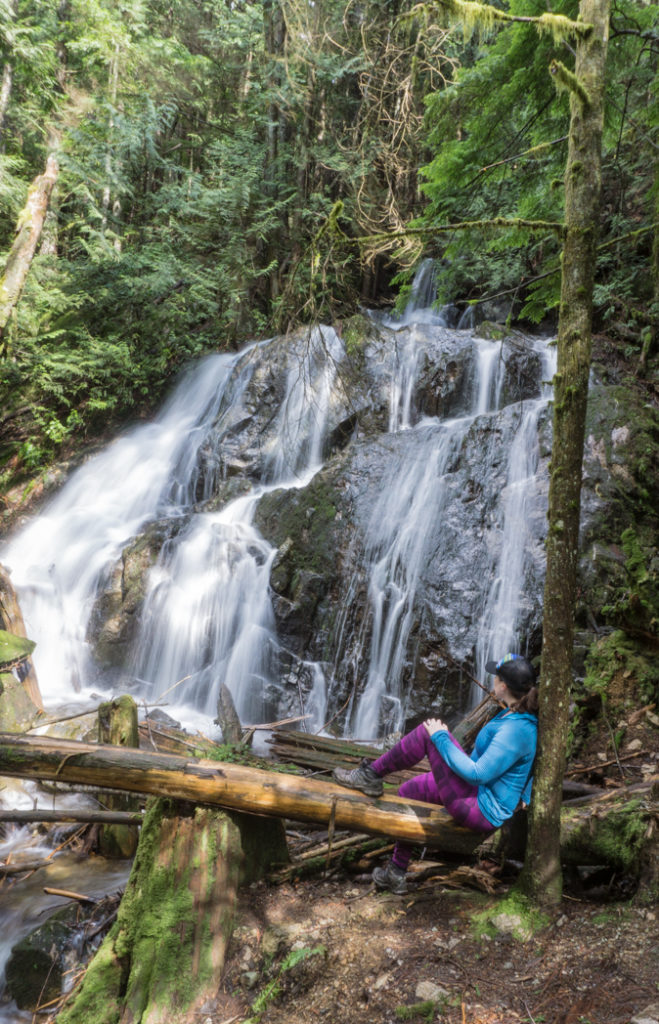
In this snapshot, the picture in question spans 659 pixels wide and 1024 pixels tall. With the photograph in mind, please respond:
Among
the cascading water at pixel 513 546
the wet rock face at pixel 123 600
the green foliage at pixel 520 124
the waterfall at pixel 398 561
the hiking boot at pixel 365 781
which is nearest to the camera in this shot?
the hiking boot at pixel 365 781

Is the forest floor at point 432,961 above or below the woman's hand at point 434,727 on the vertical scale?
below

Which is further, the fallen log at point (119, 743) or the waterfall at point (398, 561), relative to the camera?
the waterfall at point (398, 561)

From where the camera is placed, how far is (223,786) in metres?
3.10

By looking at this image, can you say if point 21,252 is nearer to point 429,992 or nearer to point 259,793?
point 259,793

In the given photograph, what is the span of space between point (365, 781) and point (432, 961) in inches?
35.1

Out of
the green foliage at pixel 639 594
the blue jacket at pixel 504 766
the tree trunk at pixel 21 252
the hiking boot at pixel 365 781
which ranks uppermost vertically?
the tree trunk at pixel 21 252

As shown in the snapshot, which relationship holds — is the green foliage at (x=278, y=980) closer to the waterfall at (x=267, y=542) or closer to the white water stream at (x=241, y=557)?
the white water stream at (x=241, y=557)

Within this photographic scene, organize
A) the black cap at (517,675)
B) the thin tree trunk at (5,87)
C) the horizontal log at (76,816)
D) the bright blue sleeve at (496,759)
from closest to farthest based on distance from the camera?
the bright blue sleeve at (496,759) < the black cap at (517,675) < the horizontal log at (76,816) < the thin tree trunk at (5,87)

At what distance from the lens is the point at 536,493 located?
25.4 ft

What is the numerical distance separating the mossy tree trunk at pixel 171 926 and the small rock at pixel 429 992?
110 centimetres

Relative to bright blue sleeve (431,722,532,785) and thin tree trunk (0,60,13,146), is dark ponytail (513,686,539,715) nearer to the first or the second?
bright blue sleeve (431,722,532,785)

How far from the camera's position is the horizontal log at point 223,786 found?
310 cm

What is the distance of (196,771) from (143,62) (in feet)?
69.2

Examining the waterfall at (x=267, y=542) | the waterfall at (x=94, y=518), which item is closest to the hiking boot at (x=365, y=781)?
the waterfall at (x=267, y=542)
